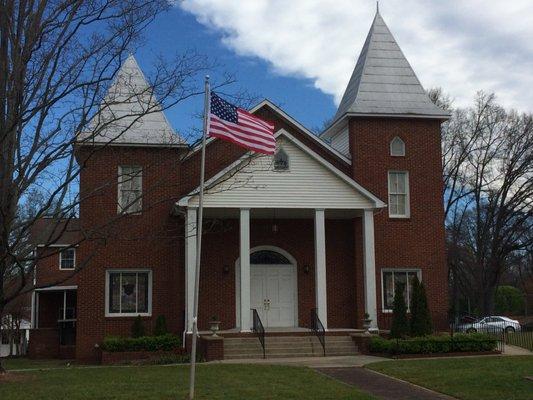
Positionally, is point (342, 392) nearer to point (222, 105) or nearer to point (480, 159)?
point (222, 105)

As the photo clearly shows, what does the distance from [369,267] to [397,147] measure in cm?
528

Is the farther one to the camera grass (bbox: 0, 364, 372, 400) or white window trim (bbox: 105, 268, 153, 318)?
white window trim (bbox: 105, 268, 153, 318)

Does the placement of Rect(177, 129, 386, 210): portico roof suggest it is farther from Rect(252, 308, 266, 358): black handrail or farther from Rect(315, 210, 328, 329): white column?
Rect(252, 308, 266, 358): black handrail

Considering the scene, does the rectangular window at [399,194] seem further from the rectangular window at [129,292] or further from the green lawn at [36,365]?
the green lawn at [36,365]

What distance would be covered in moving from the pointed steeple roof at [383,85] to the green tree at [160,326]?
31.6 feet

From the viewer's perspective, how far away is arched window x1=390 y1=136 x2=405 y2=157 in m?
25.2

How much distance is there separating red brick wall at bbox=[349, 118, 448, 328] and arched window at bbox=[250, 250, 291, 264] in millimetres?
3301

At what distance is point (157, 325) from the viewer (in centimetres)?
2181

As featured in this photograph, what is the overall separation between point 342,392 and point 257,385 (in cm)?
176

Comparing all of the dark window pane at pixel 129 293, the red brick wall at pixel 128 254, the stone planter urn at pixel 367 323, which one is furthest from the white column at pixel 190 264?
the stone planter urn at pixel 367 323

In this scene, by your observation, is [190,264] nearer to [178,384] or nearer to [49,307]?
[178,384]

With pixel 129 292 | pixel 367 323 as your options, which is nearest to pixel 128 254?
pixel 129 292

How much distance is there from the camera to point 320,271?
21625 mm

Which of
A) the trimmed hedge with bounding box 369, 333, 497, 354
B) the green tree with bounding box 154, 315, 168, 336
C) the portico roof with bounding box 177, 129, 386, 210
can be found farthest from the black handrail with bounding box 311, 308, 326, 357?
the green tree with bounding box 154, 315, 168, 336
